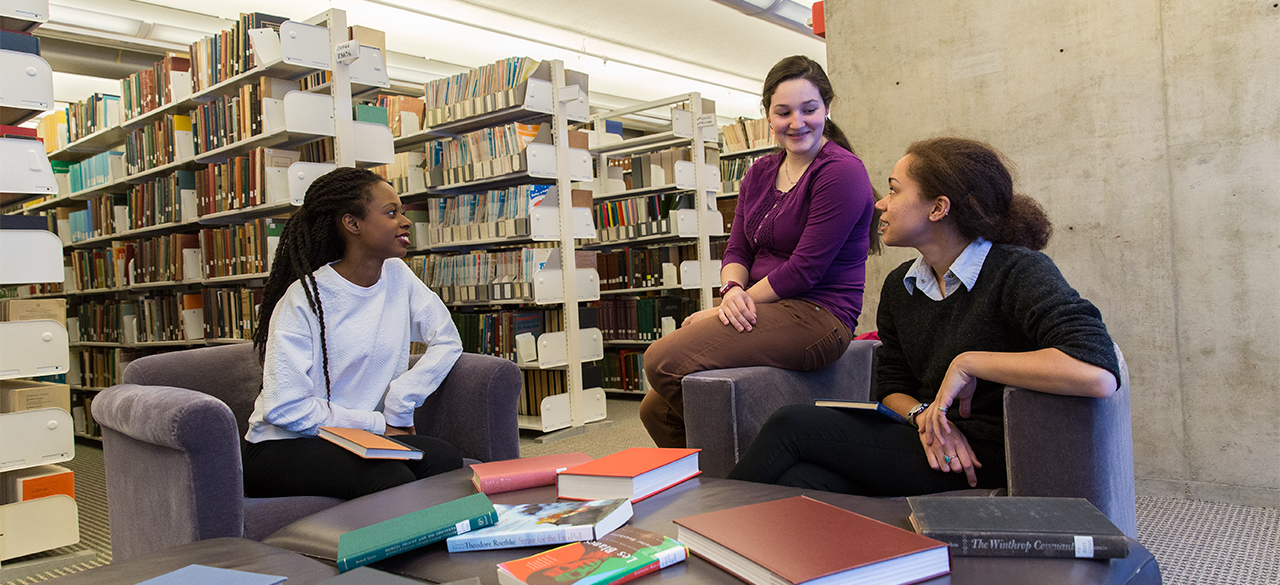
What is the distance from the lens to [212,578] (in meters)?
0.92

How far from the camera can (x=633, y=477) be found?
1204mm

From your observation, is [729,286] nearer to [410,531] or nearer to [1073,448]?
[1073,448]

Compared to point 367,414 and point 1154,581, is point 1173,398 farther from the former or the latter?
point 367,414

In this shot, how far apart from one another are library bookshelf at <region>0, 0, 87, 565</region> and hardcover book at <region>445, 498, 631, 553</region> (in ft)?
7.76

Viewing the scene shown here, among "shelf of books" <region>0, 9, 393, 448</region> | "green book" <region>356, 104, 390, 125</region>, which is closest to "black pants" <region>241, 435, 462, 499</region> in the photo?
"shelf of books" <region>0, 9, 393, 448</region>

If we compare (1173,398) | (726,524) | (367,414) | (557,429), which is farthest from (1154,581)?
(557,429)

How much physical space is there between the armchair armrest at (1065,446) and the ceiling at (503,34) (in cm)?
634

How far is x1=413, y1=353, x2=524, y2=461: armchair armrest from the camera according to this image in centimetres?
204

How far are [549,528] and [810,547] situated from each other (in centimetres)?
35

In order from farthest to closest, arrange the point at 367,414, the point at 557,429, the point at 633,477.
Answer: the point at 557,429 < the point at 367,414 < the point at 633,477

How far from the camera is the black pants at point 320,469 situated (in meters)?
1.69

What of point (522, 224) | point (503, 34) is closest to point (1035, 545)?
point (522, 224)

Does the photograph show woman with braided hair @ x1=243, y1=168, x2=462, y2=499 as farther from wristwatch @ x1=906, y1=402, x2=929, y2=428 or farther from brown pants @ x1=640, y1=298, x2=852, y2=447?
wristwatch @ x1=906, y1=402, x2=929, y2=428

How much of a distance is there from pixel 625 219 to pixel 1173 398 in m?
3.90
